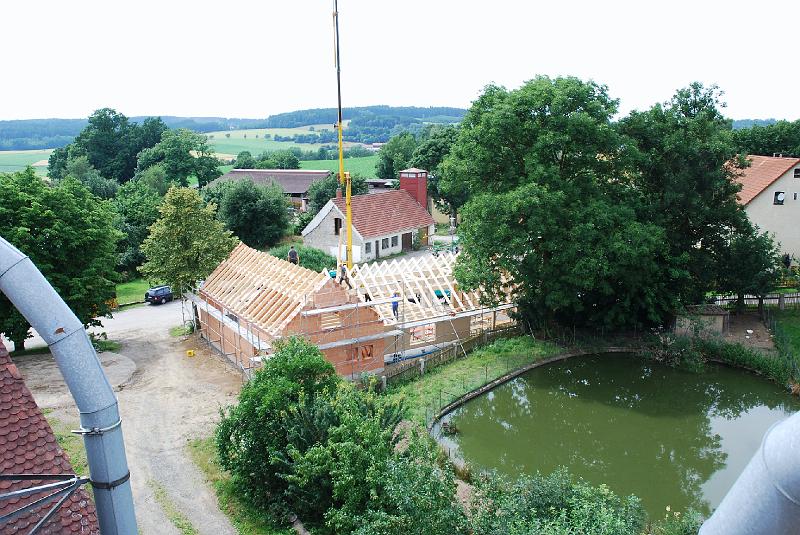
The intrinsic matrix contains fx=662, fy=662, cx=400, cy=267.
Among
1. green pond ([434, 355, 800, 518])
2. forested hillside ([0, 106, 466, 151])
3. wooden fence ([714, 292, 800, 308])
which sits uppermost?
forested hillside ([0, 106, 466, 151])

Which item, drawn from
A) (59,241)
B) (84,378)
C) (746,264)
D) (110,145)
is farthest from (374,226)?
(110,145)

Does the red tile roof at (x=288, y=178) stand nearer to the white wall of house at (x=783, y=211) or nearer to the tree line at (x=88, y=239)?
the tree line at (x=88, y=239)

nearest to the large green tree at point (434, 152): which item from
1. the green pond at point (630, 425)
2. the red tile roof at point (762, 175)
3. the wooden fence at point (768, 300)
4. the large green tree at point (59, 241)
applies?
the red tile roof at point (762, 175)

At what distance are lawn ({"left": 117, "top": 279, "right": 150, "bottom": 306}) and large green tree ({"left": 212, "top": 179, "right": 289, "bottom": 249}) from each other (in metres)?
6.63

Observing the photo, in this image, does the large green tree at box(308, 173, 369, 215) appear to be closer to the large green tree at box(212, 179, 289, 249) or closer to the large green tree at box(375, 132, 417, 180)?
the large green tree at box(212, 179, 289, 249)

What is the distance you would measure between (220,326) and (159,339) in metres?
3.68

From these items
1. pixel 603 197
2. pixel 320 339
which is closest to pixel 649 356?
pixel 603 197

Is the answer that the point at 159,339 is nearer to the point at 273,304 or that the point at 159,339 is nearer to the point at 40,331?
the point at 273,304

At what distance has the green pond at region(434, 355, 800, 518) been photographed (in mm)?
16406

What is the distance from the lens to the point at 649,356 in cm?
2395

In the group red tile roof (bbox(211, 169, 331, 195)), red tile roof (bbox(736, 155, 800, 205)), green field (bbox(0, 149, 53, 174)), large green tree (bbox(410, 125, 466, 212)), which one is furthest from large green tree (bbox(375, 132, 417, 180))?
green field (bbox(0, 149, 53, 174))

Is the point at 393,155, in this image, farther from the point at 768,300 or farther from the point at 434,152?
the point at 768,300

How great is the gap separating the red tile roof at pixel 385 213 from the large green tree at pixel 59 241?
1709 cm

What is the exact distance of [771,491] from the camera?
7.77 feet
